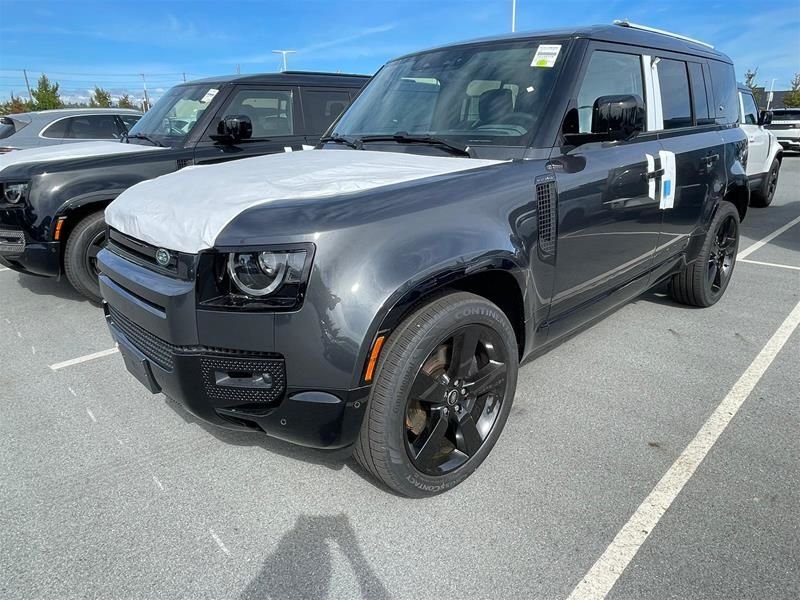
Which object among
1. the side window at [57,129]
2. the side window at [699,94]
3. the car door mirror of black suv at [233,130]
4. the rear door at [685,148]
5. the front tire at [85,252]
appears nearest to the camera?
the rear door at [685,148]

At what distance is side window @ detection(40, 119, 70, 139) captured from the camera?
977cm

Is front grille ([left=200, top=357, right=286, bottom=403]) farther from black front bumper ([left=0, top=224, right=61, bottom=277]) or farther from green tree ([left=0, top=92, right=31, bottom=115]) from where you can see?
green tree ([left=0, top=92, right=31, bottom=115])

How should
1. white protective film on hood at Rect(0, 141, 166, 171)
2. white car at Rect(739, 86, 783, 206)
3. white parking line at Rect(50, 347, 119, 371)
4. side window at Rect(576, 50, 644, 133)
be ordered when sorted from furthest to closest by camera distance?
white car at Rect(739, 86, 783, 206)
white protective film on hood at Rect(0, 141, 166, 171)
white parking line at Rect(50, 347, 119, 371)
side window at Rect(576, 50, 644, 133)

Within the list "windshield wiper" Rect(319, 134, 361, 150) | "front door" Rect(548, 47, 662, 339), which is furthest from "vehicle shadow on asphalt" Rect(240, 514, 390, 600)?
"windshield wiper" Rect(319, 134, 361, 150)

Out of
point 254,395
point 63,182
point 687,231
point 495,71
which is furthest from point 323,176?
point 63,182

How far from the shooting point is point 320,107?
19.9 feet

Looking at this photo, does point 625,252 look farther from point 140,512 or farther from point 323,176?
point 140,512

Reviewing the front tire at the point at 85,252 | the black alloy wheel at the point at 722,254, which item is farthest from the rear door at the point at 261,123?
the black alloy wheel at the point at 722,254

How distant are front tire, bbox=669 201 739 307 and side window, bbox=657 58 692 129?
3.07 feet

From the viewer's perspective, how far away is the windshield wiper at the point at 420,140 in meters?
→ 2.78

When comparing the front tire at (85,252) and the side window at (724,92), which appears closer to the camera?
the side window at (724,92)

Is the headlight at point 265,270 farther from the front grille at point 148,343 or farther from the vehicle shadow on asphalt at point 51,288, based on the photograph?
the vehicle shadow on asphalt at point 51,288

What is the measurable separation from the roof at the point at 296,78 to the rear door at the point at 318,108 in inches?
4.3

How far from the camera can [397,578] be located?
1.98 meters
